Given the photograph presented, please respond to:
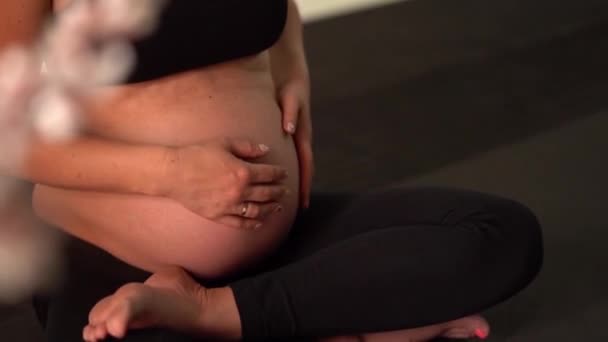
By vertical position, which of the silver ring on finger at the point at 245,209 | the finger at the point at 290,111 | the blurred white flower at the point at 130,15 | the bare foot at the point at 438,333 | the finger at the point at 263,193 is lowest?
the bare foot at the point at 438,333

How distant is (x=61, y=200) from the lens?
0.95m

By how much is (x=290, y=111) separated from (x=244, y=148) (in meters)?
0.13

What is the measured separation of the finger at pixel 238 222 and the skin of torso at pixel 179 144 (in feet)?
0.04

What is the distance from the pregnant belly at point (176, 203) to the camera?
88 cm

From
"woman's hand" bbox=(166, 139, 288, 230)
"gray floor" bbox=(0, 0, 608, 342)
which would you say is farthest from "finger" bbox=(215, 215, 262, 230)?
"gray floor" bbox=(0, 0, 608, 342)

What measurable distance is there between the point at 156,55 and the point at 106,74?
60 millimetres

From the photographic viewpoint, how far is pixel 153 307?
0.82m

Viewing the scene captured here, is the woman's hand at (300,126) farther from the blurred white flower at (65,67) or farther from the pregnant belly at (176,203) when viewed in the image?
the blurred white flower at (65,67)

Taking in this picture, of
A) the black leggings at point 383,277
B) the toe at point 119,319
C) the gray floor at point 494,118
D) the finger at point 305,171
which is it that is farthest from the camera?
the gray floor at point 494,118

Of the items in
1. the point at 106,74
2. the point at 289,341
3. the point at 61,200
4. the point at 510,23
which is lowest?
the point at 510,23

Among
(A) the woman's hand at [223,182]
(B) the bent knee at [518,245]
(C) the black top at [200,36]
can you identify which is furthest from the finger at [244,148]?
(B) the bent knee at [518,245]

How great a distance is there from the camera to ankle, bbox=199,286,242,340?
87cm

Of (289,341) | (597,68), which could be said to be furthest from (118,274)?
(597,68)

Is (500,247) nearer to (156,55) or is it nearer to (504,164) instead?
(156,55)
